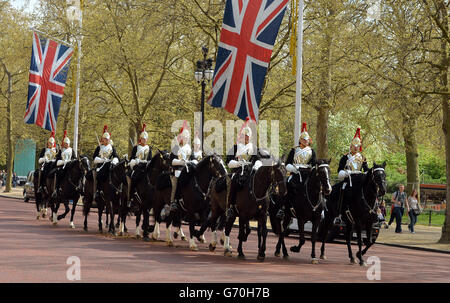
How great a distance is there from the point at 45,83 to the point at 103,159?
13282 millimetres

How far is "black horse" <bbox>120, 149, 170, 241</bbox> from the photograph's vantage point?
741 inches

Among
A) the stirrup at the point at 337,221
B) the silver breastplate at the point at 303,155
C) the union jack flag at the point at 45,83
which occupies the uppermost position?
the union jack flag at the point at 45,83

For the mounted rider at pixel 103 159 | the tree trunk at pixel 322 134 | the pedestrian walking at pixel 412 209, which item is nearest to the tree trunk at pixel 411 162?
the pedestrian walking at pixel 412 209

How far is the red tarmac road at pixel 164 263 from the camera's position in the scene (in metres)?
11.5

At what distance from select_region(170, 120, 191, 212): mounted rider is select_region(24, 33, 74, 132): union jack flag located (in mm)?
15852

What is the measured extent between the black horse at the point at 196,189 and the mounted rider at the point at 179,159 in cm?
22

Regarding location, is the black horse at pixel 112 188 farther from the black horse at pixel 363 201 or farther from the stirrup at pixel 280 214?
the black horse at pixel 363 201

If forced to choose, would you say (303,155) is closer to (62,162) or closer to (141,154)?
(141,154)

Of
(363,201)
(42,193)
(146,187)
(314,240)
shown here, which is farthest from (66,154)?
(363,201)

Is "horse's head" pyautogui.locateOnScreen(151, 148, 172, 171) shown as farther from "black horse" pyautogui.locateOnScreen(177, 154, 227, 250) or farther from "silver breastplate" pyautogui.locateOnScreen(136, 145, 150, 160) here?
"black horse" pyautogui.locateOnScreen(177, 154, 227, 250)

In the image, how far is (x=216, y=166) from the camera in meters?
16.7

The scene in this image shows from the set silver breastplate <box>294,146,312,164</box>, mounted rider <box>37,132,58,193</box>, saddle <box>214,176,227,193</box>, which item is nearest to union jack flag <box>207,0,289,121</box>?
saddle <box>214,176,227,193</box>
